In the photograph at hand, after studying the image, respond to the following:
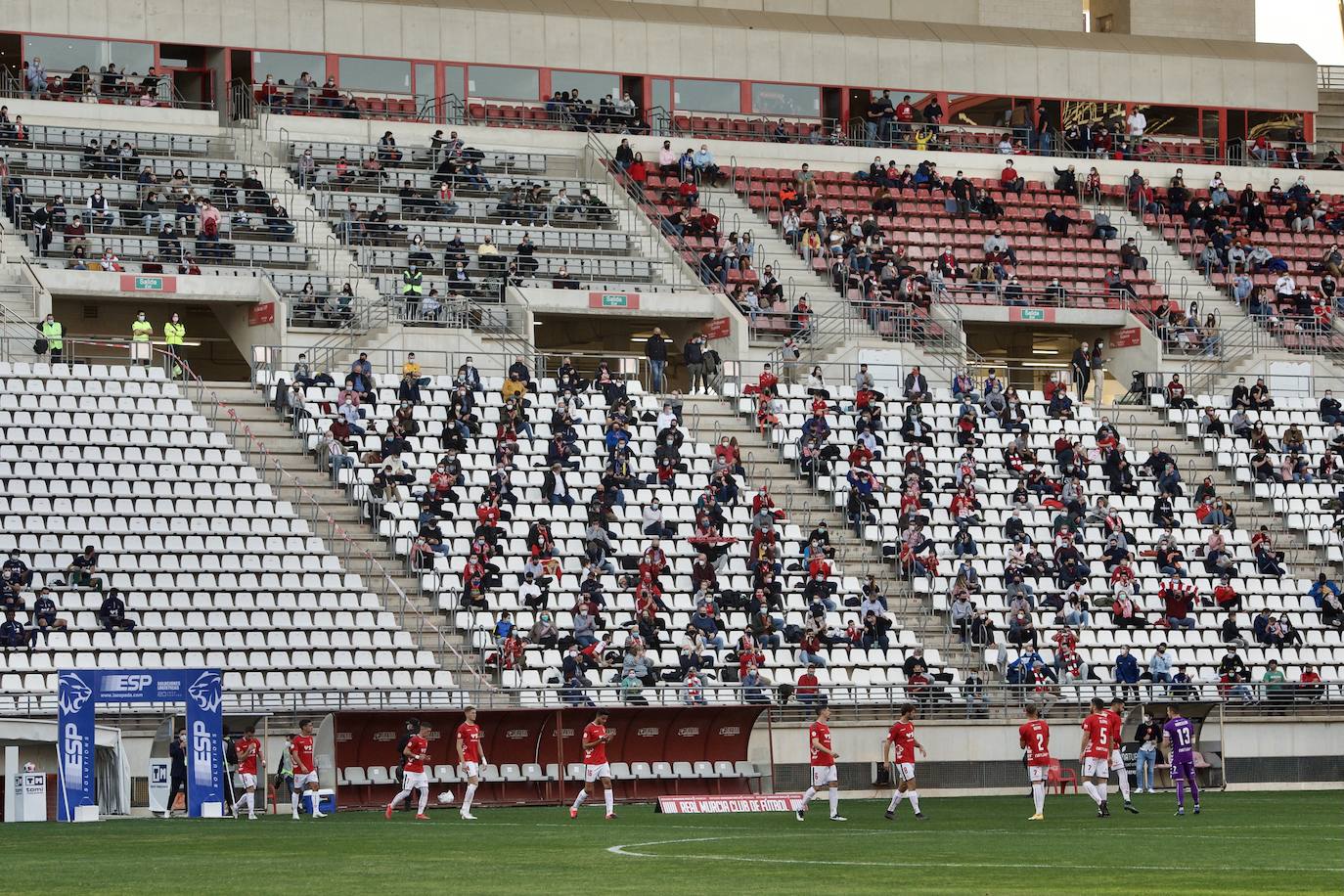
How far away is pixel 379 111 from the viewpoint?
2212 inches

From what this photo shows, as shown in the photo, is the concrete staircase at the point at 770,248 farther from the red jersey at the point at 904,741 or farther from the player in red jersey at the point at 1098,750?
the player in red jersey at the point at 1098,750

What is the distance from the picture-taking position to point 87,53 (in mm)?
54375

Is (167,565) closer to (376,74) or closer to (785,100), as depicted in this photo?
(376,74)

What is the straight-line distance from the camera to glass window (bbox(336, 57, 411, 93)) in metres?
56.8

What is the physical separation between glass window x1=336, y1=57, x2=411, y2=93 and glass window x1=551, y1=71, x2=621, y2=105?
380 cm

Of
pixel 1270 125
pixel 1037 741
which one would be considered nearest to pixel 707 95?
pixel 1270 125

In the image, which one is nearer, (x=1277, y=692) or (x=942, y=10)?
(x=1277, y=692)

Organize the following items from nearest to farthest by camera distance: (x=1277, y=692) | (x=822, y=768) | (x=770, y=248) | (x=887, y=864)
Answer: (x=887, y=864), (x=822, y=768), (x=1277, y=692), (x=770, y=248)

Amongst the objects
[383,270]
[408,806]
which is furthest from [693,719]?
[383,270]

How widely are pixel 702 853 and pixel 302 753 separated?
30.9ft

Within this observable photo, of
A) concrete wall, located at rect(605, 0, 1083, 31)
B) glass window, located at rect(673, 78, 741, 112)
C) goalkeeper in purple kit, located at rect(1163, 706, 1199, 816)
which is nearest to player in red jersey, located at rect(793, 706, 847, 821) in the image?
goalkeeper in purple kit, located at rect(1163, 706, 1199, 816)

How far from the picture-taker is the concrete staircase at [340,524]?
120 ft

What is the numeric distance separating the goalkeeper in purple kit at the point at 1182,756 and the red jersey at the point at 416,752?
9444mm

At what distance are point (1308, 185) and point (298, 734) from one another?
4072cm
